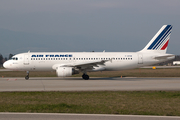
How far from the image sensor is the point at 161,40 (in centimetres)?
3388

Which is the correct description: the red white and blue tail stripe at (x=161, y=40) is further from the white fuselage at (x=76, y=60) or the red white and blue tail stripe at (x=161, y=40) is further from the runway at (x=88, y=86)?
the runway at (x=88, y=86)

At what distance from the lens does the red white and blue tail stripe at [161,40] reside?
33812mm

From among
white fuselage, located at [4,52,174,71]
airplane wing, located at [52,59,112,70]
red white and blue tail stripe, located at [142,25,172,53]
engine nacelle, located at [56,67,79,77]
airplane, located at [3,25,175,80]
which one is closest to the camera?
engine nacelle, located at [56,67,79,77]

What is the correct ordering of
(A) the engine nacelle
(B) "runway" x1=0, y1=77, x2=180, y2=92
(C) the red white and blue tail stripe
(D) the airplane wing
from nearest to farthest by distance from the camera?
(B) "runway" x1=0, y1=77, x2=180, y2=92
(A) the engine nacelle
(D) the airplane wing
(C) the red white and blue tail stripe

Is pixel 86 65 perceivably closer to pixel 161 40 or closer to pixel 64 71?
pixel 64 71

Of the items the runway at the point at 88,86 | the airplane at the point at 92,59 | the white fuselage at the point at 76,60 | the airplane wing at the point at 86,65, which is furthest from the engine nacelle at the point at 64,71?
the runway at the point at 88,86

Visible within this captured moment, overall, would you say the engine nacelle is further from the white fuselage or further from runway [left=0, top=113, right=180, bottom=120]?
runway [left=0, top=113, right=180, bottom=120]

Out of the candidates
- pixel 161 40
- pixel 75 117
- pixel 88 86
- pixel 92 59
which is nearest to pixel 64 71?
pixel 92 59

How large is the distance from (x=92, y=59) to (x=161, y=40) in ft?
35.3

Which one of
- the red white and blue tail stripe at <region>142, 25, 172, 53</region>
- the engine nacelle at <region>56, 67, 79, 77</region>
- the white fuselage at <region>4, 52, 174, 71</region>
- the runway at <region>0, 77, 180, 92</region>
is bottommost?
the runway at <region>0, 77, 180, 92</region>

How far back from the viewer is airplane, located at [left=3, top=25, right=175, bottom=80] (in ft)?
103

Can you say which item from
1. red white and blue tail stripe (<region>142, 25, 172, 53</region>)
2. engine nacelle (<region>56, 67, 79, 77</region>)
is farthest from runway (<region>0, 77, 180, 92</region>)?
red white and blue tail stripe (<region>142, 25, 172, 53</region>)

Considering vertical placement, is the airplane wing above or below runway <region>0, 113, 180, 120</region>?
above

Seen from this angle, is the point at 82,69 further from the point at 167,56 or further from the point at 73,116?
the point at 73,116
